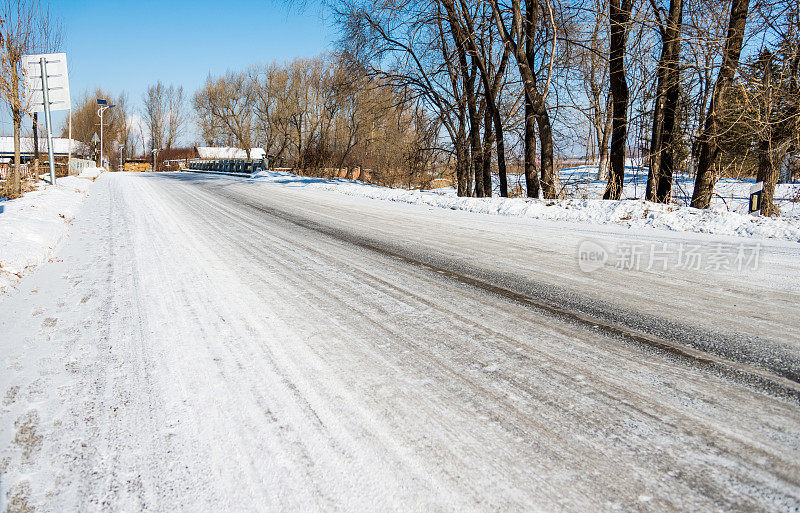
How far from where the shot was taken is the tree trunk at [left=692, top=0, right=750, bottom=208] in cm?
833

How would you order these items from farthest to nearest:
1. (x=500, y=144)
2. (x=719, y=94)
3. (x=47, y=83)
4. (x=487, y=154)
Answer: (x=487, y=154) < (x=500, y=144) < (x=47, y=83) < (x=719, y=94)

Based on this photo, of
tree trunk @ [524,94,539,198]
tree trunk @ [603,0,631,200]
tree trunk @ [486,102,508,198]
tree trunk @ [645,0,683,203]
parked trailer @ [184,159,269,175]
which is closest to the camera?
tree trunk @ [645,0,683,203]

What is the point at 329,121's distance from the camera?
3578 cm

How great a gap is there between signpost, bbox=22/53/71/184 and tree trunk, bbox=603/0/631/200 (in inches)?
618

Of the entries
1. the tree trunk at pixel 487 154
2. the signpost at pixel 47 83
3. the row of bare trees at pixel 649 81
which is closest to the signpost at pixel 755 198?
the row of bare trees at pixel 649 81

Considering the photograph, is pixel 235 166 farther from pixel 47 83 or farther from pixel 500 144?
pixel 500 144

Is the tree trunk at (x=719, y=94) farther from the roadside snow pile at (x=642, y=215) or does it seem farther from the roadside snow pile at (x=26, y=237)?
the roadside snow pile at (x=26, y=237)

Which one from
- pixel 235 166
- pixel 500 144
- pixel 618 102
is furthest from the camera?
pixel 235 166

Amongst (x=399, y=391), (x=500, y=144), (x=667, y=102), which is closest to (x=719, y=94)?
(x=667, y=102)

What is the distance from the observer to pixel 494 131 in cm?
1596

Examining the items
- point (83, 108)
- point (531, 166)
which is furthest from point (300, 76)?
Result: point (83, 108)

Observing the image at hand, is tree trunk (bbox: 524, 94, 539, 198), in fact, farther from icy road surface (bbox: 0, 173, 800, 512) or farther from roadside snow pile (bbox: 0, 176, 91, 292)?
roadside snow pile (bbox: 0, 176, 91, 292)

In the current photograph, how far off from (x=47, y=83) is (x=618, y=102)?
16.4 metres

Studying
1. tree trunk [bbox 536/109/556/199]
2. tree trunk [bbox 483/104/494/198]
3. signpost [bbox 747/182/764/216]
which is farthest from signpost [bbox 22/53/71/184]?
signpost [bbox 747/182/764/216]
